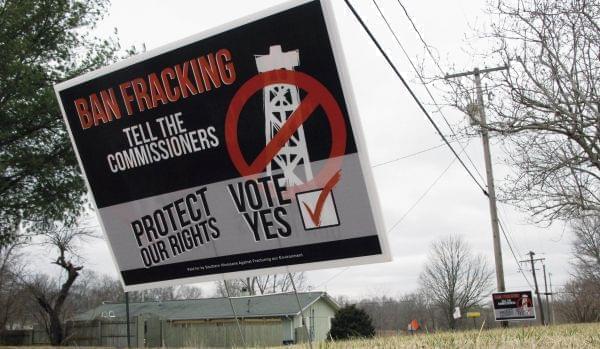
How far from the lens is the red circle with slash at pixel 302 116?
3643mm

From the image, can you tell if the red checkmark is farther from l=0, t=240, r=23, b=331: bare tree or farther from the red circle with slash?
l=0, t=240, r=23, b=331: bare tree

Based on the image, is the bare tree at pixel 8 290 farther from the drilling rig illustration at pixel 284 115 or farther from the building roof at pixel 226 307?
the drilling rig illustration at pixel 284 115

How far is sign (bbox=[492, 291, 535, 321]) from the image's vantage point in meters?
19.5

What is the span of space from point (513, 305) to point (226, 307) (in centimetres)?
2513

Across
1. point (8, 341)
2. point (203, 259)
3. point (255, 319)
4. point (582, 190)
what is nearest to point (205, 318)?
point (255, 319)

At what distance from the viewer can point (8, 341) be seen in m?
39.5

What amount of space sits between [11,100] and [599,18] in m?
14.0

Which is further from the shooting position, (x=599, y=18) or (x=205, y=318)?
(x=205, y=318)

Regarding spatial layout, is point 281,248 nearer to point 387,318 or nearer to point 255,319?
point 255,319

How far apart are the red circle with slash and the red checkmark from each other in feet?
0.09

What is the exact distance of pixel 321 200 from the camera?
3686 mm

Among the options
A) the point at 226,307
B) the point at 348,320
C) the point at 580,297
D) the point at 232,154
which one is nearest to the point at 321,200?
the point at 232,154

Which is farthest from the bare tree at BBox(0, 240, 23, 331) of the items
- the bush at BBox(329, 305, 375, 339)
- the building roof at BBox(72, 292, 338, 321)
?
the bush at BBox(329, 305, 375, 339)

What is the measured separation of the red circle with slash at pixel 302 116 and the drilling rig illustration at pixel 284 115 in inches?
1.1
